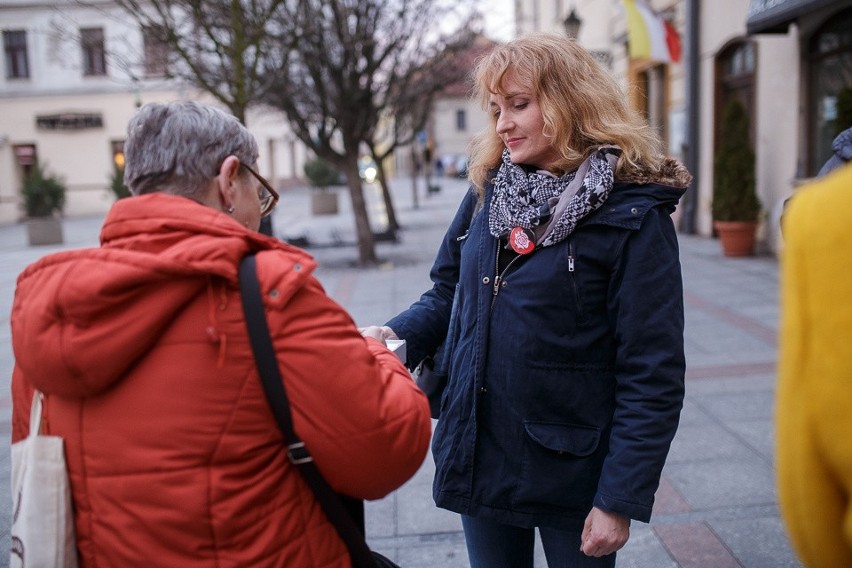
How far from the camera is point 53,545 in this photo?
1382 millimetres

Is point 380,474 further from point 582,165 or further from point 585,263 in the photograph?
point 582,165

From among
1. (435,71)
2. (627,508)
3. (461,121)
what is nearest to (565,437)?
(627,508)

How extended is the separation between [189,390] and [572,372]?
903mm

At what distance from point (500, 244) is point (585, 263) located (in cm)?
22

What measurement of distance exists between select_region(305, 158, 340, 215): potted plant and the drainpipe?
42.5 ft

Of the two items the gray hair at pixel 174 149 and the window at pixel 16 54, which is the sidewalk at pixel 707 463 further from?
the window at pixel 16 54

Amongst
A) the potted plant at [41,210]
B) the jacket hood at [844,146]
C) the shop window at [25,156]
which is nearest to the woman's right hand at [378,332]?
the jacket hood at [844,146]

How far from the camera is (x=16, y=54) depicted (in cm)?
3134

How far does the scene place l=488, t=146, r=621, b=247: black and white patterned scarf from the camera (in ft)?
5.92

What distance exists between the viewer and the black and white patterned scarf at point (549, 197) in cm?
181

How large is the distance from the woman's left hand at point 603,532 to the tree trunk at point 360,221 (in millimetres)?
10828

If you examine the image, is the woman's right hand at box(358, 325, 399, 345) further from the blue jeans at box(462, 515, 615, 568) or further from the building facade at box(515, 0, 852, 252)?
the building facade at box(515, 0, 852, 252)

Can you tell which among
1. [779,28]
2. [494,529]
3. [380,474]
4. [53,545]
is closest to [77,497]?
[53,545]

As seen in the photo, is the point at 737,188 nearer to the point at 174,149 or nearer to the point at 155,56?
the point at 155,56
